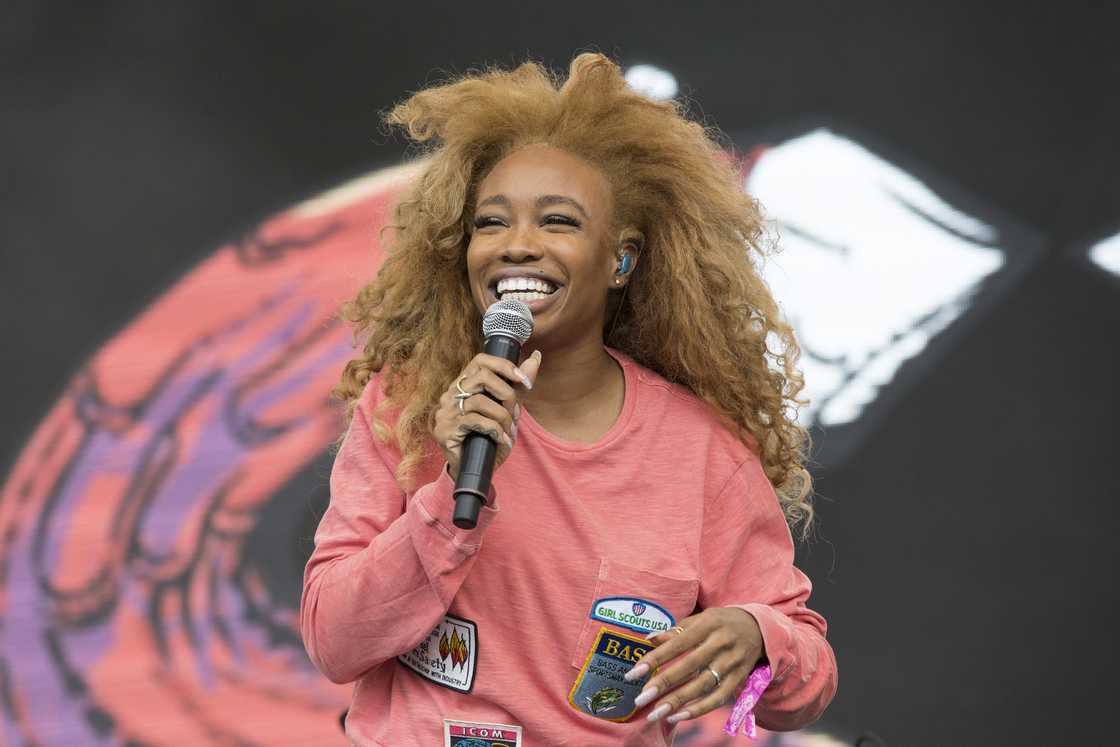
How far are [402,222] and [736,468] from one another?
0.68m

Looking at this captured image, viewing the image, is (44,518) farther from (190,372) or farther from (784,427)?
(784,427)

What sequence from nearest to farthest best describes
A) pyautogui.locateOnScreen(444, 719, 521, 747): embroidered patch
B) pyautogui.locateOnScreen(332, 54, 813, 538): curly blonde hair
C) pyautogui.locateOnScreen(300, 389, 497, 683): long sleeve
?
1. pyautogui.locateOnScreen(300, 389, 497, 683): long sleeve
2. pyautogui.locateOnScreen(444, 719, 521, 747): embroidered patch
3. pyautogui.locateOnScreen(332, 54, 813, 538): curly blonde hair

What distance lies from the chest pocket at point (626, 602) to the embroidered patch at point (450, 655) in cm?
14

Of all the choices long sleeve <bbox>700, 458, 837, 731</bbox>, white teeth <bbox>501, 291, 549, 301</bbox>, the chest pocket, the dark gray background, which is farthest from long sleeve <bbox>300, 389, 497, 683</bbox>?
the dark gray background

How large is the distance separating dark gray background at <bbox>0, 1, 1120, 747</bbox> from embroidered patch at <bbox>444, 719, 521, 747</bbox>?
1457 millimetres

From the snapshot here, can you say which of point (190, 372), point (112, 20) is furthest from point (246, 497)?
point (112, 20)

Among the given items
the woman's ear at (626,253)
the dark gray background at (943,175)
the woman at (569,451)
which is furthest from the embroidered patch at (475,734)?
the dark gray background at (943,175)

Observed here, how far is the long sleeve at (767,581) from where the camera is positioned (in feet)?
6.70

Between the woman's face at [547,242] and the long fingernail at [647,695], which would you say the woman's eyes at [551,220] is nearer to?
the woman's face at [547,242]

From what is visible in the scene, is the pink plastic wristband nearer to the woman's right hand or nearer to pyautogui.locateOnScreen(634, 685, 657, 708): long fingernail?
pyautogui.locateOnScreen(634, 685, 657, 708): long fingernail

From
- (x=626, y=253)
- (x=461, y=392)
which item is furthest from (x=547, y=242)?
(x=461, y=392)

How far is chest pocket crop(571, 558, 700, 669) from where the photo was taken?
1982 millimetres

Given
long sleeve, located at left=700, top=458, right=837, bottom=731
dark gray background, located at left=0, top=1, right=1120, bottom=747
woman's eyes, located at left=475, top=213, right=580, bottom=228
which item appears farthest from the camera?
→ dark gray background, located at left=0, top=1, right=1120, bottom=747

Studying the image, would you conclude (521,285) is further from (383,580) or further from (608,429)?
(383,580)
